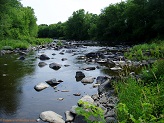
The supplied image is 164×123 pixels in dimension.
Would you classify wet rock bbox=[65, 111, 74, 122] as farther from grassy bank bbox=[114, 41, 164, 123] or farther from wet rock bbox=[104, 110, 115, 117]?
grassy bank bbox=[114, 41, 164, 123]

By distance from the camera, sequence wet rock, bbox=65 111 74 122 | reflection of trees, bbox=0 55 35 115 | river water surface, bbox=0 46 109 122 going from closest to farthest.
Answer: wet rock, bbox=65 111 74 122, river water surface, bbox=0 46 109 122, reflection of trees, bbox=0 55 35 115

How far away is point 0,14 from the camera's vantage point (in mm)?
40312

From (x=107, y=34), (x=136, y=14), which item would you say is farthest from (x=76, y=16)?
(x=136, y=14)

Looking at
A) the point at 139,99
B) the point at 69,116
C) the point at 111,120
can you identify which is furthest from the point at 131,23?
the point at 139,99

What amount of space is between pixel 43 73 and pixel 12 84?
450 centimetres

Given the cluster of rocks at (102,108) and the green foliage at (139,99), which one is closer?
the green foliage at (139,99)

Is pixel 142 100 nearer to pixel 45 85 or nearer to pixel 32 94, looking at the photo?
pixel 32 94

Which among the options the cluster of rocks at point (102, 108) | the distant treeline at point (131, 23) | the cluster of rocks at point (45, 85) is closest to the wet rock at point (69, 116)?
the cluster of rocks at point (102, 108)

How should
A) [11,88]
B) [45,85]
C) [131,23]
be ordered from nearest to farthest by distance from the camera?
[11,88] → [45,85] → [131,23]

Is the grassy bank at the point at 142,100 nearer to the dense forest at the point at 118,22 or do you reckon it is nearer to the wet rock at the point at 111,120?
the wet rock at the point at 111,120

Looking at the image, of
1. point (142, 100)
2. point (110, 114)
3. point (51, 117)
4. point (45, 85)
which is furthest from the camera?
point (45, 85)

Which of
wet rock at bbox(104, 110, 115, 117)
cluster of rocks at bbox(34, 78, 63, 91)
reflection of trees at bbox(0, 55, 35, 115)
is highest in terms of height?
wet rock at bbox(104, 110, 115, 117)

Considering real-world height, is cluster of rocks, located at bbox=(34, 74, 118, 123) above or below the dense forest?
below

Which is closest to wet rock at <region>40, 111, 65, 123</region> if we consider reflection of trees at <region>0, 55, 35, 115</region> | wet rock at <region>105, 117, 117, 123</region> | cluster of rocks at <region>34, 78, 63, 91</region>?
reflection of trees at <region>0, 55, 35, 115</region>
